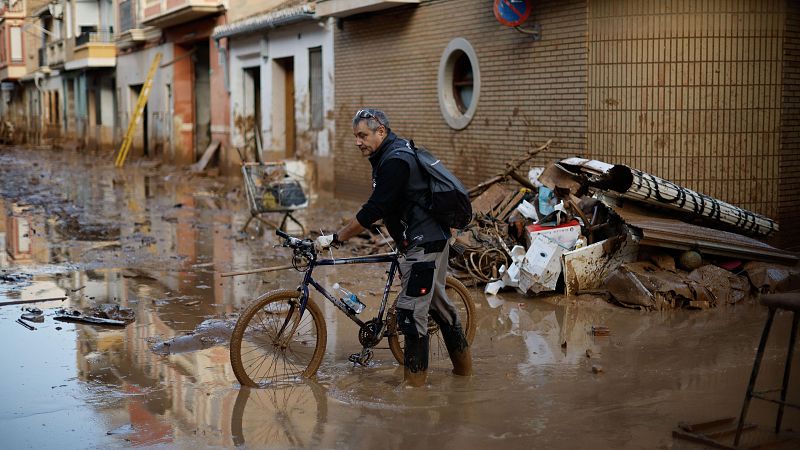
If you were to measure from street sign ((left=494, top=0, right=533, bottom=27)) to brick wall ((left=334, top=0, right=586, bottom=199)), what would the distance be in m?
0.22

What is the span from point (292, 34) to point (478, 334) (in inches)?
554

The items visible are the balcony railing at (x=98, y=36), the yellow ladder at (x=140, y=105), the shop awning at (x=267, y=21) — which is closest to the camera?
the shop awning at (x=267, y=21)

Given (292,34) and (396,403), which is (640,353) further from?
(292,34)

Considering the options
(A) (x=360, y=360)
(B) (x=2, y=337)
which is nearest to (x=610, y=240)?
(A) (x=360, y=360)

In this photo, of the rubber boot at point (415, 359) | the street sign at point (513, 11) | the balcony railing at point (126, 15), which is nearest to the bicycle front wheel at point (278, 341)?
the rubber boot at point (415, 359)

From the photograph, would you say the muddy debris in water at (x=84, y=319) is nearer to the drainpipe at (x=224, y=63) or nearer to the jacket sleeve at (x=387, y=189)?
the jacket sleeve at (x=387, y=189)

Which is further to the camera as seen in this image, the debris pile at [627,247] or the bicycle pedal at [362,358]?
the debris pile at [627,247]

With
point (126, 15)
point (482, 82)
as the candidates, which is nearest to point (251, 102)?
point (482, 82)

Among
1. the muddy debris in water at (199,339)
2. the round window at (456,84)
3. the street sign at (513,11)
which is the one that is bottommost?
the muddy debris in water at (199,339)

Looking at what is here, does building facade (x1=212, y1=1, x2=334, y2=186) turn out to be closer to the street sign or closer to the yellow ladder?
the yellow ladder

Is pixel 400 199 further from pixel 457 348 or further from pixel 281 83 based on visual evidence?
pixel 281 83

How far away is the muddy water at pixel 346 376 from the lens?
535 cm

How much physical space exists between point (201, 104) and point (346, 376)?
24.1 metres

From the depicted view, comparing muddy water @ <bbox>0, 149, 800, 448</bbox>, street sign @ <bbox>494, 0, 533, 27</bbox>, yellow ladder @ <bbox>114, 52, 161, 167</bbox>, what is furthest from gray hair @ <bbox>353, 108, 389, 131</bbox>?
yellow ladder @ <bbox>114, 52, 161, 167</bbox>
